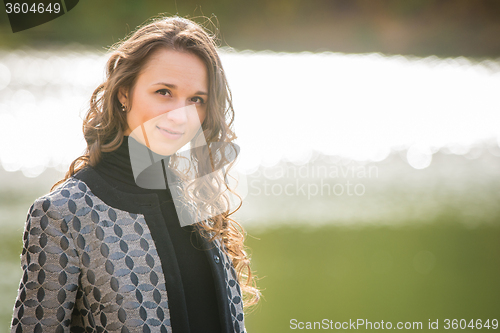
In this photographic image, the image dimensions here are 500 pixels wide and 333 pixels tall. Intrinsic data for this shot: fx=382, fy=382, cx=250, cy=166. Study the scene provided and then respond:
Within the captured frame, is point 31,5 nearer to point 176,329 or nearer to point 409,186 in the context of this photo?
point 176,329

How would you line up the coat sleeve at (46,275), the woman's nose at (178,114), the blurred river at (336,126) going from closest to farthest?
the coat sleeve at (46,275) < the woman's nose at (178,114) < the blurred river at (336,126)

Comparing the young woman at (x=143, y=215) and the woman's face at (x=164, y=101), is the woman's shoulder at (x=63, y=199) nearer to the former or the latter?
the young woman at (x=143, y=215)

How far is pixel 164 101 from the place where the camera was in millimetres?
937

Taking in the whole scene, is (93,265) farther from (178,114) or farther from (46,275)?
(178,114)

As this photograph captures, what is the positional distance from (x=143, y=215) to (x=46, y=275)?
0.24 metres

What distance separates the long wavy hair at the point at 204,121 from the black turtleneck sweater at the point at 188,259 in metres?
0.03

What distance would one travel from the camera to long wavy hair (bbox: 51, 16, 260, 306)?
0.96 metres

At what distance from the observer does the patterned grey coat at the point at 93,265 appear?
76cm

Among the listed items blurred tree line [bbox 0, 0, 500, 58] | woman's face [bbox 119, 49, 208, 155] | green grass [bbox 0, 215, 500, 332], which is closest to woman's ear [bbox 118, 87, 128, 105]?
woman's face [bbox 119, 49, 208, 155]

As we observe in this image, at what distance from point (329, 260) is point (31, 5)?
112 inches

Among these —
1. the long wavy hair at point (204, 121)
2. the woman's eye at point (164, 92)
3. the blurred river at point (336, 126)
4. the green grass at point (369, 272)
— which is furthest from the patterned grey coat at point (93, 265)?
the blurred river at point (336, 126)

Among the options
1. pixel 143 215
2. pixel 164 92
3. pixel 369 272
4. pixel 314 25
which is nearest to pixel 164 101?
pixel 164 92

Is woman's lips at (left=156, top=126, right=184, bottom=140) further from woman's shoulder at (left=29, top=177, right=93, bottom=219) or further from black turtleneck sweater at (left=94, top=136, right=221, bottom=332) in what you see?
woman's shoulder at (left=29, top=177, right=93, bottom=219)

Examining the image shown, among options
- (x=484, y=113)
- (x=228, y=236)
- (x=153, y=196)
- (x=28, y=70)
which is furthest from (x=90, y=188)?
(x=484, y=113)
